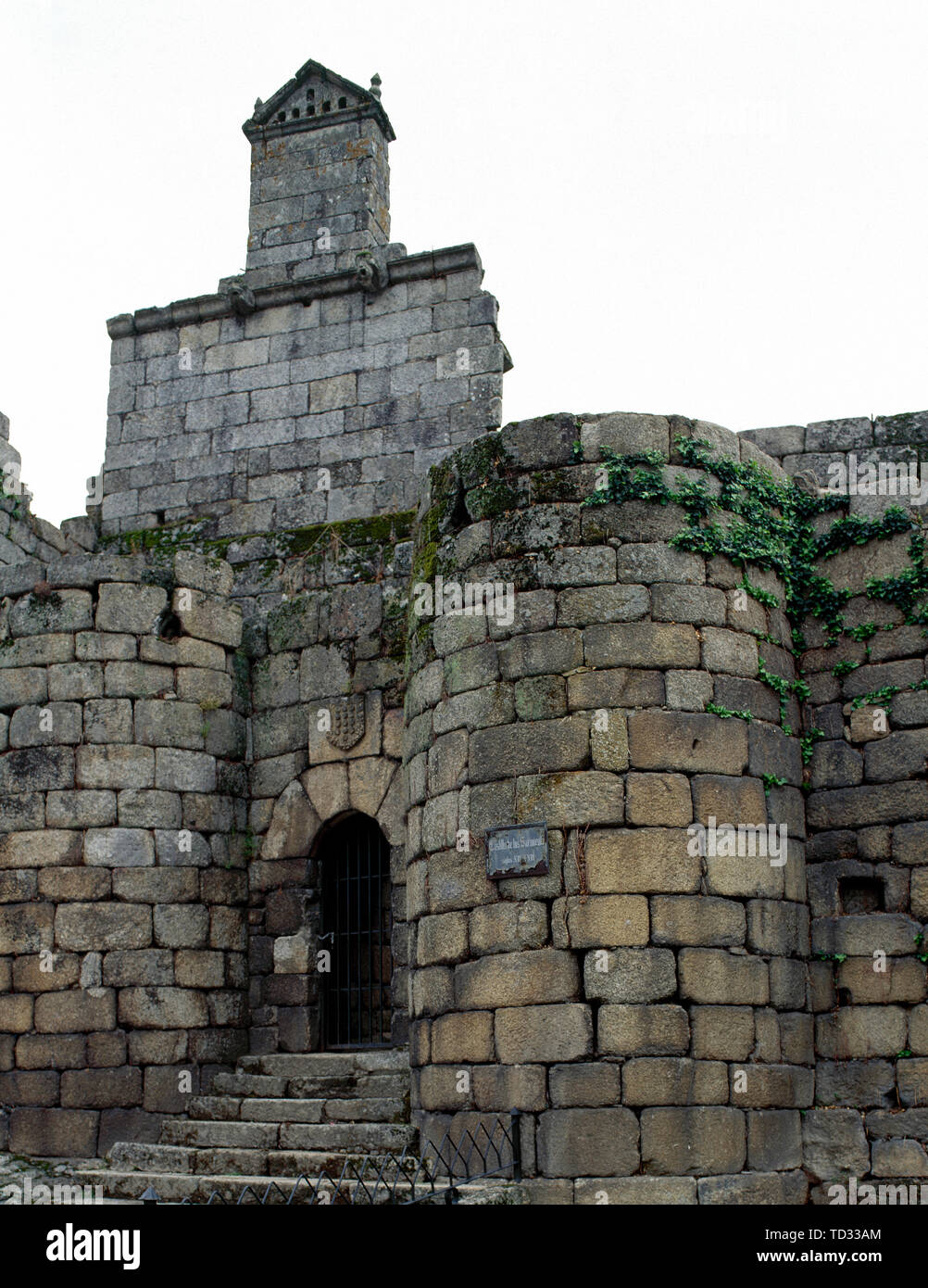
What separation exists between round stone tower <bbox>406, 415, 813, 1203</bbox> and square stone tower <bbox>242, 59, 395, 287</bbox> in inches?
266

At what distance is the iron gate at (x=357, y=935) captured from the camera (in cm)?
1097

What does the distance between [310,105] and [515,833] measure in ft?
33.9

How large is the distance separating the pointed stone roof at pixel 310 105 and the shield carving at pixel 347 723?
296 inches

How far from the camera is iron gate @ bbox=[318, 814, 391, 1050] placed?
1097 cm

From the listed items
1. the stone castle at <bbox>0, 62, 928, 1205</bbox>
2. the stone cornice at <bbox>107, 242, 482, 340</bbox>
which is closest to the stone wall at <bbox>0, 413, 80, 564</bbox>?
the stone castle at <bbox>0, 62, 928, 1205</bbox>

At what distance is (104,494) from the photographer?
15.7 m

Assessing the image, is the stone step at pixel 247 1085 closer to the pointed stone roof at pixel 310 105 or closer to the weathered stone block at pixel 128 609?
the weathered stone block at pixel 128 609

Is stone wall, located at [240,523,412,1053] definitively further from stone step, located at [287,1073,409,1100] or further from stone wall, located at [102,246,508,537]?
stone wall, located at [102,246,508,537]

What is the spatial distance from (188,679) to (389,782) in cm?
175

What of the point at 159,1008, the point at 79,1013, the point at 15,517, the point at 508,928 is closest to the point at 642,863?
the point at 508,928

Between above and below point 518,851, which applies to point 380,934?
below

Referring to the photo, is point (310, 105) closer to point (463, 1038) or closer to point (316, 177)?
point (316, 177)

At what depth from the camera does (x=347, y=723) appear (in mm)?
11188

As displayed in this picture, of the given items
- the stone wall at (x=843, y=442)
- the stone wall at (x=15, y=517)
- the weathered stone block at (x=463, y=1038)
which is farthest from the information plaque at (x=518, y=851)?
the stone wall at (x=15, y=517)
